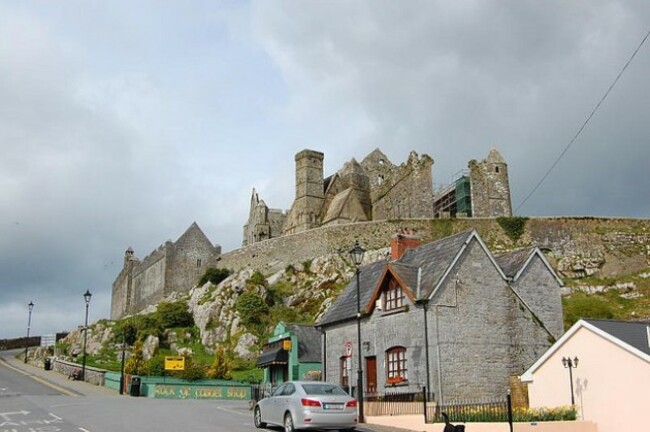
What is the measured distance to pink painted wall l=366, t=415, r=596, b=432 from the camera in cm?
1827

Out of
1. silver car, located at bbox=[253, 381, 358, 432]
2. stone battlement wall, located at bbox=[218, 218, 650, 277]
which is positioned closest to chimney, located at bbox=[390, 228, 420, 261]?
silver car, located at bbox=[253, 381, 358, 432]

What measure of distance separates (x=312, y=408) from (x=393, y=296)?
11571 mm

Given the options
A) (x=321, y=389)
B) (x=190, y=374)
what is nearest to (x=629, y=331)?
(x=321, y=389)

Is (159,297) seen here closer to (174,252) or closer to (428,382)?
(174,252)

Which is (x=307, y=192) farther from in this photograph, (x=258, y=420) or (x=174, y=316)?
(x=258, y=420)

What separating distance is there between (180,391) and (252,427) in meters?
18.7

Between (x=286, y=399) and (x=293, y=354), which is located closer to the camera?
(x=286, y=399)

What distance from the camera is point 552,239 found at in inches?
2377

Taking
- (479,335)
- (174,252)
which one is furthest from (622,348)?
(174,252)

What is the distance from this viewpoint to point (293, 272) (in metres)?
63.2

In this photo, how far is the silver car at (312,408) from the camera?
16.4m

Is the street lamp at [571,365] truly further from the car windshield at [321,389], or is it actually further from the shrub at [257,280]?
the shrub at [257,280]

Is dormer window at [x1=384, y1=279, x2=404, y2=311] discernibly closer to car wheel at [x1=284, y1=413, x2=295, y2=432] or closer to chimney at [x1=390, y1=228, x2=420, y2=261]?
chimney at [x1=390, y1=228, x2=420, y2=261]

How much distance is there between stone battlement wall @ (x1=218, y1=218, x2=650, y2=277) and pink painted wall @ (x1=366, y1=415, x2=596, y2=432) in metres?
39.8
